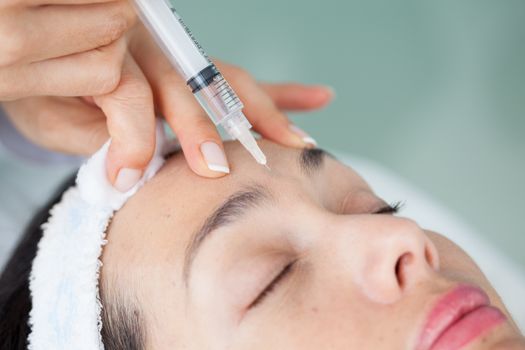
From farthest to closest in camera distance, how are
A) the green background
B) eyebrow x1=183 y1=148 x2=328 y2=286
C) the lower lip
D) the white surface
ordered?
the green background
the white surface
eyebrow x1=183 y1=148 x2=328 y2=286
the lower lip

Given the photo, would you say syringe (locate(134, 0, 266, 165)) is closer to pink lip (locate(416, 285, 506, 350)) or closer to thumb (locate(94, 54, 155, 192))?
thumb (locate(94, 54, 155, 192))

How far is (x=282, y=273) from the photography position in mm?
899

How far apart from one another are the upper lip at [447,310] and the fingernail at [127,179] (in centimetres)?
48

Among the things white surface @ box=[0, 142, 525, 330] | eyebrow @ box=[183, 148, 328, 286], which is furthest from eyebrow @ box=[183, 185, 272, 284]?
white surface @ box=[0, 142, 525, 330]

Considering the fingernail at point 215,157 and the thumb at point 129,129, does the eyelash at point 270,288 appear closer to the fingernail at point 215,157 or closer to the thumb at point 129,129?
the fingernail at point 215,157

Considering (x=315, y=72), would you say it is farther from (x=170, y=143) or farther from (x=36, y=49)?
(x=36, y=49)

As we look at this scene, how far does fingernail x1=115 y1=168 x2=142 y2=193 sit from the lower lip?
1.64 ft

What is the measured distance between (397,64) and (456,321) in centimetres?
170

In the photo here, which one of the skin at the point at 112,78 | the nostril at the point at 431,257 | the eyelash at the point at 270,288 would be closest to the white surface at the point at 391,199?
the skin at the point at 112,78

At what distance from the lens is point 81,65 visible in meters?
0.98

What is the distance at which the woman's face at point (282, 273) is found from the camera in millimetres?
839

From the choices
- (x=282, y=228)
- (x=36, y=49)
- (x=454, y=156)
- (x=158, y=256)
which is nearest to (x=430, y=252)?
(x=282, y=228)

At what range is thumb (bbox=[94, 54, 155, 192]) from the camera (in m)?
1.00

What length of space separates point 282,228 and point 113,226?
0.28 metres
